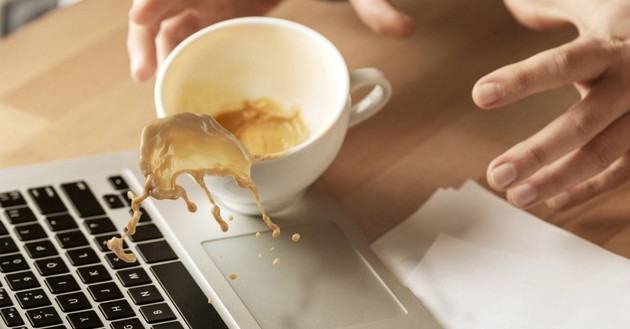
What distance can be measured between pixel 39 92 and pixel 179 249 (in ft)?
1.00

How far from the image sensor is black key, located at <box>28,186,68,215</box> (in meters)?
0.75

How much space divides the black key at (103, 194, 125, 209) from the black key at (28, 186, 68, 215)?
36mm

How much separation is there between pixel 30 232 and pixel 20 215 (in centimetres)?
2

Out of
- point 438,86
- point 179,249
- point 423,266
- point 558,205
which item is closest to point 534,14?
point 438,86

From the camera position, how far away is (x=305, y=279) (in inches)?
28.3

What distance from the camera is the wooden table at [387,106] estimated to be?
2.74 ft

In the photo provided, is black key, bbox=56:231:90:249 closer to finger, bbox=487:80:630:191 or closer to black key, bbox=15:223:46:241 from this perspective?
black key, bbox=15:223:46:241

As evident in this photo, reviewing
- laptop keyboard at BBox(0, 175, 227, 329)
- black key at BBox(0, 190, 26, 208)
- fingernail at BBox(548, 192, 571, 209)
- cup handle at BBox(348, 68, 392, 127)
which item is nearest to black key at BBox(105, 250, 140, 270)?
laptop keyboard at BBox(0, 175, 227, 329)

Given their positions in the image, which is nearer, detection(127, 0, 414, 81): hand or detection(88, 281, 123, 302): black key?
detection(88, 281, 123, 302): black key

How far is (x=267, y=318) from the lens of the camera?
26.8 inches

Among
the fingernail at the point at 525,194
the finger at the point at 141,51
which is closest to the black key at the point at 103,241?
the finger at the point at 141,51

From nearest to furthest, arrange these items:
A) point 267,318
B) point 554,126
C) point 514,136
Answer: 1. point 267,318
2. point 554,126
3. point 514,136

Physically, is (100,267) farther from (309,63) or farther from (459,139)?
(459,139)

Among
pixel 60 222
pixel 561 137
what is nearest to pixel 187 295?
pixel 60 222
